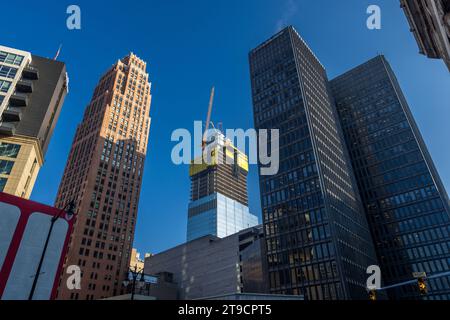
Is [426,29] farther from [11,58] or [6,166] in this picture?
[11,58]

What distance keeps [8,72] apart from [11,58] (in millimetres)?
4486

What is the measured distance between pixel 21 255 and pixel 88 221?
3343 inches

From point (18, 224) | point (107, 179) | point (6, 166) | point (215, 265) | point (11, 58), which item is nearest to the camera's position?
point (18, 224)

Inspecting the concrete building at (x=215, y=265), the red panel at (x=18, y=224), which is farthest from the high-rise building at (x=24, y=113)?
the concrete building at (x=215, y=265)

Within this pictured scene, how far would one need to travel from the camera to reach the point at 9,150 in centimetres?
5869

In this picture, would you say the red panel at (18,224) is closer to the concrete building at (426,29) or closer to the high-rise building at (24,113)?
the high-rise building at (24,113)

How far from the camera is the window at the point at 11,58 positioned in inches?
2633

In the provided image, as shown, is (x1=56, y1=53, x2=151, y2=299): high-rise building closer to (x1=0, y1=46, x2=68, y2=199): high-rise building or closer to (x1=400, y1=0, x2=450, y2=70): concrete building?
(x1=0, y1=46, x2=68, y2=199): high-rise building

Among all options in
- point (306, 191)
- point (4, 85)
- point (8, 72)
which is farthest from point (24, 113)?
point (306, 191)

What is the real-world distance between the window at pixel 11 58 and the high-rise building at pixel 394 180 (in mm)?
109246

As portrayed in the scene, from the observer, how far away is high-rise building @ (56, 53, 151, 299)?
102 metres
